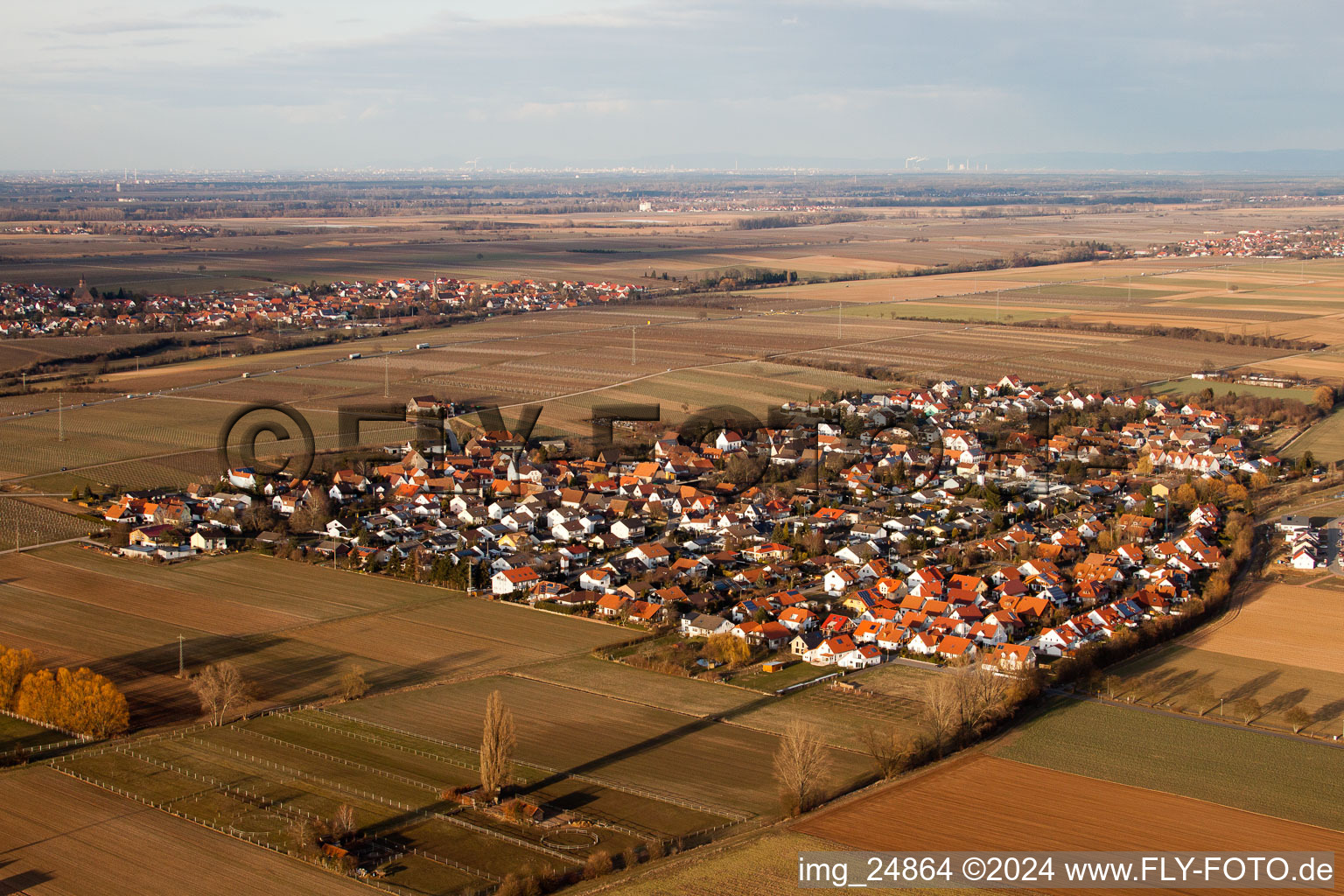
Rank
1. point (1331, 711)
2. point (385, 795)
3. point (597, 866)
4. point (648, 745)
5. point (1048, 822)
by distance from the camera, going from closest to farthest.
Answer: point (597, 866), point (1048, 822), point (385, 795), point (648, 745), point (1331, 711)

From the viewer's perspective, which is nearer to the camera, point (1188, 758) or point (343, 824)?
point (343, 824)

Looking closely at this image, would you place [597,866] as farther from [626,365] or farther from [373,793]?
[626,365]

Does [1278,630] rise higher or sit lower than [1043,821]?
higher

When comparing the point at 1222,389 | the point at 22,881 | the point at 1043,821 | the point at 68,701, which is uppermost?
the point at 1222,389

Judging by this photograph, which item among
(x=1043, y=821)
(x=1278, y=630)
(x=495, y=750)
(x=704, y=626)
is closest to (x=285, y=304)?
(x=704, y=626)

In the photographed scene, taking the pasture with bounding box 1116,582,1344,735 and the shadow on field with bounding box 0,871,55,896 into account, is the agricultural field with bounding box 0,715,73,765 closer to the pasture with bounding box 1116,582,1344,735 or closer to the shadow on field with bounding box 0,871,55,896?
the shadow on field with bounding box 0,871,55,896

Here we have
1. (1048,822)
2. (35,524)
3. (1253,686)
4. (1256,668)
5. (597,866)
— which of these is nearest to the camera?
(597,866)
